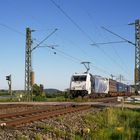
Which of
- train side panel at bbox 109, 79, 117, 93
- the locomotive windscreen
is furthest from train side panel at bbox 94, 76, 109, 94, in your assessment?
the locomotive windscreen


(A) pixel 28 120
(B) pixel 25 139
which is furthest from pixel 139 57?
(B) pixel 25 139

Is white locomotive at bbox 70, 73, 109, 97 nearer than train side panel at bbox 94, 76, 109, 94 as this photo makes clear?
Yes

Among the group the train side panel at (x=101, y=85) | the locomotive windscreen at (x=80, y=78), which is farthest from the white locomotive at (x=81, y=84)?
the train side panel at (x=101, y=85)

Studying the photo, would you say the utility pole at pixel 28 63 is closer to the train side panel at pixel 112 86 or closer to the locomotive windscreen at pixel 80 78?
the locomotive windscreen at pixel 80 78

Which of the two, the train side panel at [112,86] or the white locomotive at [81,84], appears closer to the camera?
the white locomotive at [81,84]

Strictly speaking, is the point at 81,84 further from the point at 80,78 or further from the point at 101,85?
the point at 101,85

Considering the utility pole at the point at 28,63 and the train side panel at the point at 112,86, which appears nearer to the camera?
the utility pole at the point at 28,63

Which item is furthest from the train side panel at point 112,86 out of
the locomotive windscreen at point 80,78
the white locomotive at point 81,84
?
the locomotive windscreen at point 80,78

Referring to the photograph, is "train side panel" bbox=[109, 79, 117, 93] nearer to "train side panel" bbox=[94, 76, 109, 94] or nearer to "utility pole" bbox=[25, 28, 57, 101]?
"train side panel" bbox=[94, 76, 109, 94]

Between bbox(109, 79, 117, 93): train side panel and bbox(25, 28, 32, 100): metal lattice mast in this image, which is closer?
bbox(25, 28, 32, 100): metal lattice mast

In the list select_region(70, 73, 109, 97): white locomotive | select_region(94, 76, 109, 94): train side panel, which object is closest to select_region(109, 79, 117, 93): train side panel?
select_region(94, 76, 109, 94): train side panel

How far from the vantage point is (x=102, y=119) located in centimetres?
1822

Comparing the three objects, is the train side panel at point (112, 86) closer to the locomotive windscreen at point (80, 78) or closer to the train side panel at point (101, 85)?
the train side panel at point (101, 85)

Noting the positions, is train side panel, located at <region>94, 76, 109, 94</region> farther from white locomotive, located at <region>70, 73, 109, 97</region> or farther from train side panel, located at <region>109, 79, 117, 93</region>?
train side panel, located at <region>109, 79, 117, 93</region>
